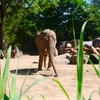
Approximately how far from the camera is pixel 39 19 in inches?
970

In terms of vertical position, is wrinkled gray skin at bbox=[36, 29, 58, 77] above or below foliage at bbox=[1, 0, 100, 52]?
below

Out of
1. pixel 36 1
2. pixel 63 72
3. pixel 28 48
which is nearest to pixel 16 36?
pixel 28 48

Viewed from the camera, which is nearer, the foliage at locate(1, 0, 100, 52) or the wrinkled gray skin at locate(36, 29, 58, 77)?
the wrinkled gray skin at locate(36, 29, 58, 77)

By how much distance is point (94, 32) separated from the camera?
79.4 ft

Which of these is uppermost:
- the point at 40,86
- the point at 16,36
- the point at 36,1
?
the point at 36,1

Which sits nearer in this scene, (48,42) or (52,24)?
(48,42)

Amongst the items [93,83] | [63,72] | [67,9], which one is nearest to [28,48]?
[67,9]

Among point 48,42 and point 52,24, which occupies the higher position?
point 52,24

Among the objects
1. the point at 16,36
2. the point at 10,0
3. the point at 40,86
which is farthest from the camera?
the point at 16,36

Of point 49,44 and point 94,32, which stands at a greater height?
point 94,32

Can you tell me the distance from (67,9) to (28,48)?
4.64 meters

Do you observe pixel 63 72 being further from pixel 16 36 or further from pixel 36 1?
pixel 16 36

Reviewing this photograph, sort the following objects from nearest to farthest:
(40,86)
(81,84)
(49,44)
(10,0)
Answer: (81,84), (40,86), (49,44), (10,0)

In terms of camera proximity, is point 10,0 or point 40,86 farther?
point 10,0
